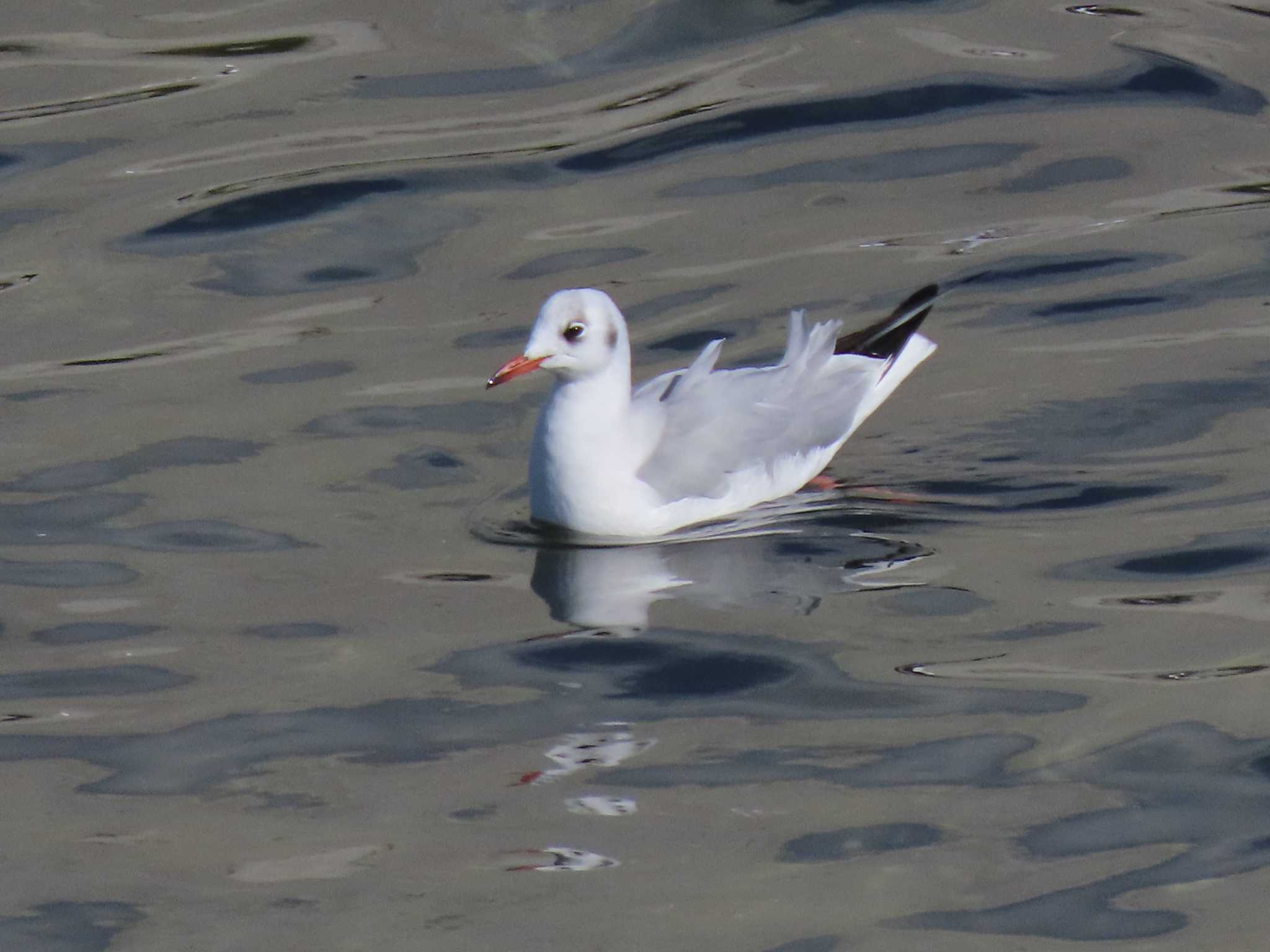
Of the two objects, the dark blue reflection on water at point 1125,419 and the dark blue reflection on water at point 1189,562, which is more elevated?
the dark blue reflection on water at point 1125,419

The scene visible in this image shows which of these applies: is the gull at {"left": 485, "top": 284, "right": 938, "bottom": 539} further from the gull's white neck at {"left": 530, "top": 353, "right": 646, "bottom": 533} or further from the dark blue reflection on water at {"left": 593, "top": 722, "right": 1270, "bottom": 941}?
the dark blue reflection on water at {"left": 593, "top": 722, "right": 1270, "bottom": 941}

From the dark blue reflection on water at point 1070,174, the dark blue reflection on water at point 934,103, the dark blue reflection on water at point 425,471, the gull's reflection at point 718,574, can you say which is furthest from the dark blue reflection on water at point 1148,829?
the dark blue reflection on water at point 934,103

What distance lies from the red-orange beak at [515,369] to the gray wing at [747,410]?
0.59 meters

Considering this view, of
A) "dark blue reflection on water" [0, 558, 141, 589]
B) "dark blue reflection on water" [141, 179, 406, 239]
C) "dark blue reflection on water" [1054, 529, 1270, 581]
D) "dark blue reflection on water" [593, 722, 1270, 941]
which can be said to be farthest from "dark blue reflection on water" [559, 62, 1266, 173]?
"dark blue reflection on water" [593, 722, 1270, 941]

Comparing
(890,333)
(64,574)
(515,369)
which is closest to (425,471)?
(515,369)

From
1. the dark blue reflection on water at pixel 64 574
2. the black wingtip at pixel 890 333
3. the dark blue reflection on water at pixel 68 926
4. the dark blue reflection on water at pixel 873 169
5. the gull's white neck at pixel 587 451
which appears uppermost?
Answer: the dark blue reflection on water at pixel 873 169

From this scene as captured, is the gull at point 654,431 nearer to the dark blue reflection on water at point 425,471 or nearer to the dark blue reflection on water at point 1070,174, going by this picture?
the dark blue reflection on water at point 425,471

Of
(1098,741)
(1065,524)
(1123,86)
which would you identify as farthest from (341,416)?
(1123,86)

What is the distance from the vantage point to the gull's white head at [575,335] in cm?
773

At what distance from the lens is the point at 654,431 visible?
804 cm

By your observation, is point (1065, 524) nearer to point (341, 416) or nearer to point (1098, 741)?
point (1098, 741)

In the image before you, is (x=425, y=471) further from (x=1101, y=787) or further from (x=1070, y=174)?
(x=1070, y=174)

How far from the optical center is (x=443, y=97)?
1328 cm

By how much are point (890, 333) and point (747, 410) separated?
3.78 feet
